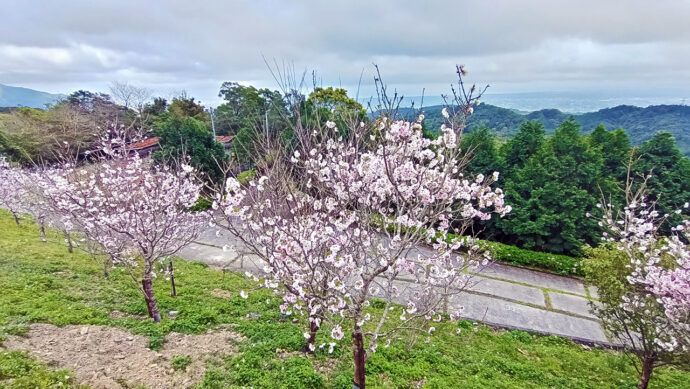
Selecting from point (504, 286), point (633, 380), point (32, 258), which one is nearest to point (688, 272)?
point (633, 380)

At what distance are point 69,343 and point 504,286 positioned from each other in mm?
11658

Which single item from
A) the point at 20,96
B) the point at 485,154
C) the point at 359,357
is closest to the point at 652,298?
the point at 359,357

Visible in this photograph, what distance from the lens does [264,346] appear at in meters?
Result: 6.65

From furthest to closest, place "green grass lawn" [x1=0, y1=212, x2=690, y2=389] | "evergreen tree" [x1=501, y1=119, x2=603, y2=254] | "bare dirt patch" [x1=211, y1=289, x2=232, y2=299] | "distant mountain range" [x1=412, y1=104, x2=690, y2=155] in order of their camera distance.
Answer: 1. "distant mountain range" [x1=412, y1=104, x2=690, y2=155]
2. "evergreen tree" [x1=501, y1=119, x2=603, y2=254]
3. "bare dirt patch" [x1=211, y1=289, x2=232, y2=299]
4. "green grass lawn" [x1=0, y1=212, x2=690, y2=389]

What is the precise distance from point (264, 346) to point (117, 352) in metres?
2.31

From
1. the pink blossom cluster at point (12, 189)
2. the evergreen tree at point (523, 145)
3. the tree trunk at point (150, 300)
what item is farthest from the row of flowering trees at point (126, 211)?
the evergreen tree at point (523, 145)

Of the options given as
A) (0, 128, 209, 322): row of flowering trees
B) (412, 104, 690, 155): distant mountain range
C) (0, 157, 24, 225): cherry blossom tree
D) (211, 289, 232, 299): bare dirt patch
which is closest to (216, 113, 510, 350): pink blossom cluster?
(0, 128, 209, 322): row of flowering trees

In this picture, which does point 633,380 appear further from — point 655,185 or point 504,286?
point 655,185

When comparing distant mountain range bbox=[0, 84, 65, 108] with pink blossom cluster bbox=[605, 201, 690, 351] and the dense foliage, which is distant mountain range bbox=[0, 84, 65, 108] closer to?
the dense foliage

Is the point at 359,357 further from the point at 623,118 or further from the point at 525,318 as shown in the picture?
the point at 623,118

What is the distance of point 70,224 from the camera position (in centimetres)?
862

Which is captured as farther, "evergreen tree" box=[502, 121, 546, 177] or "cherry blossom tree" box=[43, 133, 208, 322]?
"evergreen tree" box=[502, 121, 546, 177]

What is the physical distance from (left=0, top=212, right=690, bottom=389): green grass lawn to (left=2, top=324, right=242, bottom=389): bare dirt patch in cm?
21

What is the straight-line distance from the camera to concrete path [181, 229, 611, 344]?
33.3 feet
